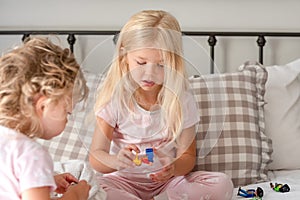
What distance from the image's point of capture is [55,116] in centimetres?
125

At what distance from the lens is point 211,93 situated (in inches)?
67.5

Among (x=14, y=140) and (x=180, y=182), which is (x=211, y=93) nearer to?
(x=180, y=182)

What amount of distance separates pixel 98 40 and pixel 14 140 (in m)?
1.09

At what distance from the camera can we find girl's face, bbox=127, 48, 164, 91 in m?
1.46

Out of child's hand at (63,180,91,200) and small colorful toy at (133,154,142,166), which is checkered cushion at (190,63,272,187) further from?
child's hand at (63,180,91,200)

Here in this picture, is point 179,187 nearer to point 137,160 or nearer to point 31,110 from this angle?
point 137,160

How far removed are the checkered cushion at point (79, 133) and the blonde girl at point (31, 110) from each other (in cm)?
18

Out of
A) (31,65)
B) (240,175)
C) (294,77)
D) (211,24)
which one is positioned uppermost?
(31,65)

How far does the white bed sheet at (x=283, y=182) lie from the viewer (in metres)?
1.71

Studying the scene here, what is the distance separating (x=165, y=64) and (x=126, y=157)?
24 centimetres

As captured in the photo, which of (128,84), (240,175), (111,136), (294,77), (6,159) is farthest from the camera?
(294,77)

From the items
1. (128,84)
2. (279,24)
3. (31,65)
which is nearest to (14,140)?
(31,65)

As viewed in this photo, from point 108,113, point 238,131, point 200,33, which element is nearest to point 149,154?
point 108,113

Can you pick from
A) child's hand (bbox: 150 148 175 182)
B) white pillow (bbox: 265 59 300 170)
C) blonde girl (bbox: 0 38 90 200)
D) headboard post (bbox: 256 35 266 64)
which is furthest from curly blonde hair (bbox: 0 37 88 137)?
headboard post (bbox: 256 35 266 64)
